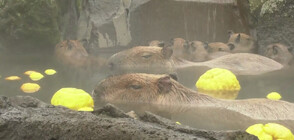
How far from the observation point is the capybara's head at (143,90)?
324 centimetres

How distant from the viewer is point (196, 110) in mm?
3145

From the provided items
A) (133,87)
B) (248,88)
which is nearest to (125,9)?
(248,88)

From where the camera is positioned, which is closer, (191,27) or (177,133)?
(177,133)

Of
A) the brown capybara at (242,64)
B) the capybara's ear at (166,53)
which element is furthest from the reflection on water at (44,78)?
the brown capybara at (242,64)

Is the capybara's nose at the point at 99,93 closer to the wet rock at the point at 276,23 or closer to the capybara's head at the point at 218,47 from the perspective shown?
the capybara's head at the point at 218,47

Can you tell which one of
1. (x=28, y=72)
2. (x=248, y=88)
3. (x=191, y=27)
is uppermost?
(x=191, y=27)

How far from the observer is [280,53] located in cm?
640

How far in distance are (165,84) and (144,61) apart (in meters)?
2.00

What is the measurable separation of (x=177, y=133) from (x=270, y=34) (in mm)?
6066

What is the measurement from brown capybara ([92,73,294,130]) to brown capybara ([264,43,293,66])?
124 inches

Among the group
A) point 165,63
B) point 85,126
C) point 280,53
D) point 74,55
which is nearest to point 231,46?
point 280,53

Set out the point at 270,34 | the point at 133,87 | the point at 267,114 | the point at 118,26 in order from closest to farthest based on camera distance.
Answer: the point at 267,114, the point at 133,87, the point at 270,34, the point at 118,26

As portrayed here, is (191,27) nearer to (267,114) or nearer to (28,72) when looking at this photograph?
(28,72)

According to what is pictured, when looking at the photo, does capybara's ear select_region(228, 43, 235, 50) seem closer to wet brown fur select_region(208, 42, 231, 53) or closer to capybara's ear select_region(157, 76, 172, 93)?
wet brown fur select_region(208, 42, 231, 53)
